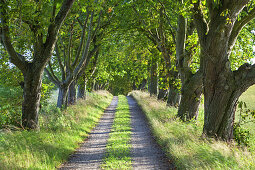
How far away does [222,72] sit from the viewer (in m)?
6.90

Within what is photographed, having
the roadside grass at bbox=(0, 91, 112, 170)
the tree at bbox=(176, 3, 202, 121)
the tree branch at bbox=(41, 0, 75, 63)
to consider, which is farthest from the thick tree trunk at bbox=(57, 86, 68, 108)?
the tree at bbox=(176, 3, 202, 121)

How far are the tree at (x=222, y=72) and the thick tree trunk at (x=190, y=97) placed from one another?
2.80 meters

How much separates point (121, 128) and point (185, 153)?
560cm

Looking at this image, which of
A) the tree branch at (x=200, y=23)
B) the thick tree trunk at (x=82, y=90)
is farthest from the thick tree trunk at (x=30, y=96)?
the thick tree trunk at (x=82, y=90)

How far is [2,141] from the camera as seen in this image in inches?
243

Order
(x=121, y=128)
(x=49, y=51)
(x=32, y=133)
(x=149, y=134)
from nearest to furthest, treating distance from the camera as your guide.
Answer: (x=32, y=133) → (x=49, y=51) → (x=149, y=134) → (x=121, y=128)

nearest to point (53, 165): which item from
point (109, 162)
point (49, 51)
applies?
point (109, 162)

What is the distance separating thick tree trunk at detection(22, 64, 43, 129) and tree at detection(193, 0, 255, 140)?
617 centimetres

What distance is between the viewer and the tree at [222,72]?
6652 mm

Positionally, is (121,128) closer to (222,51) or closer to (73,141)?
(73,141)

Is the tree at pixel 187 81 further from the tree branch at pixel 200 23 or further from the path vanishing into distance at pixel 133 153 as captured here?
the tree branch at pixel 200 23

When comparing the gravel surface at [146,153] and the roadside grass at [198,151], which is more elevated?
the roadside grass at [198,151]

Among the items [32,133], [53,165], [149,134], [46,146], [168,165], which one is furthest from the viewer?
[149,134]

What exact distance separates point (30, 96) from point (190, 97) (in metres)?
7.21
